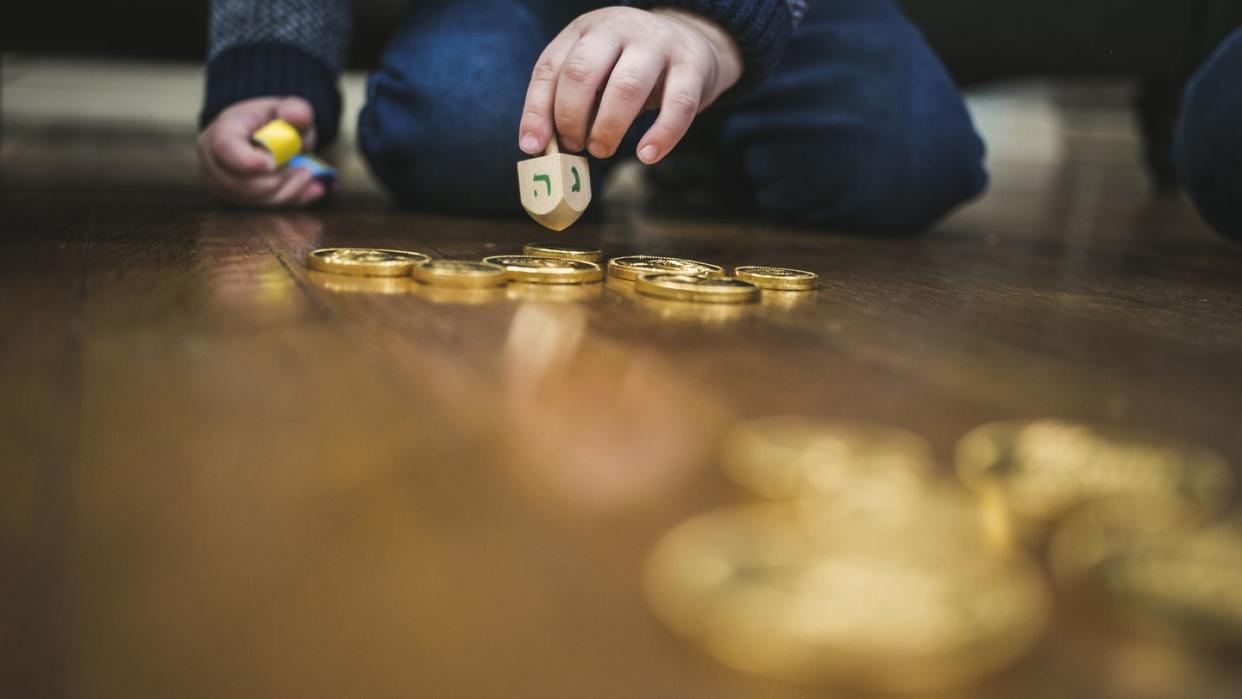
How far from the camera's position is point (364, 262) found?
2.03 feet

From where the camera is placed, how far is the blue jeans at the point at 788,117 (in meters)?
1.05

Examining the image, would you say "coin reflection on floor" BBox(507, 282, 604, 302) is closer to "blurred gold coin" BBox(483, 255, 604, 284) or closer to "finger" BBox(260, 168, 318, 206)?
"blurred gold coin" BBox(483, 255, 604, 284)

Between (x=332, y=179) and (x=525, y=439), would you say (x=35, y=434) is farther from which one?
(x=332, y=179)

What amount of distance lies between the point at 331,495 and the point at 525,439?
8cm

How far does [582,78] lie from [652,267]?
5.0 inches

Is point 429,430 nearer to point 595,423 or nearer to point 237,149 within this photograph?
point 595,423

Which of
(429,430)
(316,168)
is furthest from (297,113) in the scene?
(429,430)

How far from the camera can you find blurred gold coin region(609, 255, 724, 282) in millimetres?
663

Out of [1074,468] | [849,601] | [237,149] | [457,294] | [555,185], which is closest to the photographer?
[849,601]

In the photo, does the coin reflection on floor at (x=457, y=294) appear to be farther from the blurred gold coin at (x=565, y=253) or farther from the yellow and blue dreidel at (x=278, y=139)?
the yellow and blue dreidel at (x=278, y=139)

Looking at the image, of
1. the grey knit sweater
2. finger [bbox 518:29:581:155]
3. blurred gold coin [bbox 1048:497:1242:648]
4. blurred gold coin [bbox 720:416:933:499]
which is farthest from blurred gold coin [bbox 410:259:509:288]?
the grey knit sweater

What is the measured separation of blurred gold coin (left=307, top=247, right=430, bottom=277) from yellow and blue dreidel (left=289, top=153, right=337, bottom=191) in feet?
1.25

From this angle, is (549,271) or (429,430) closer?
(429,430)

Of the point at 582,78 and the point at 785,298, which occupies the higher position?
the point at 582,78
